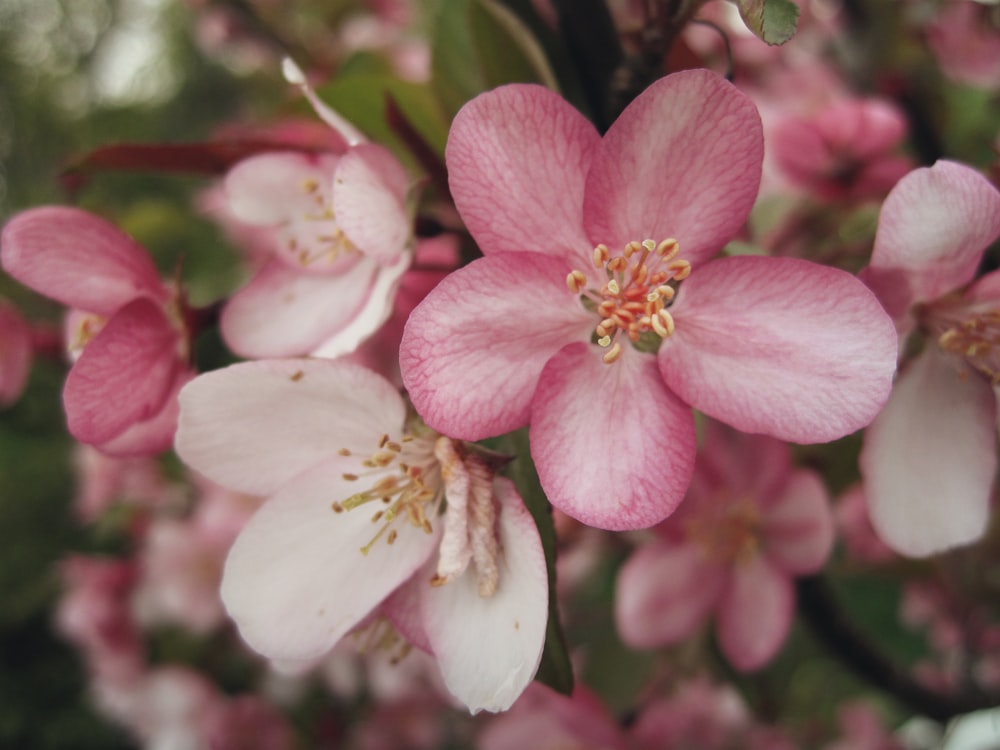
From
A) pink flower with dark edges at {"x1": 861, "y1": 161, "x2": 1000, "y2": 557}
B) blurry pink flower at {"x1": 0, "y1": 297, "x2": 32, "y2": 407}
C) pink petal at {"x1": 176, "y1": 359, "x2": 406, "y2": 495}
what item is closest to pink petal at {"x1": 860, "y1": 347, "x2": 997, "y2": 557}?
pink flower with dark edges at {"x1": 861, "y1": 161, "x2": 1000, "y2": 557}

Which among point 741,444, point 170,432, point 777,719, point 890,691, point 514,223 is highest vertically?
point 514,223

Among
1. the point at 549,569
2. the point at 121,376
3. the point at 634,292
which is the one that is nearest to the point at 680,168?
the point at 634,292

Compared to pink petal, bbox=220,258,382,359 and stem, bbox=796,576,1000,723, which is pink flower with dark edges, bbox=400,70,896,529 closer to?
pink petal, bbox=220,258,382,359

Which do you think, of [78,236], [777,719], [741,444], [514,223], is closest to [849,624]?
[741,444]

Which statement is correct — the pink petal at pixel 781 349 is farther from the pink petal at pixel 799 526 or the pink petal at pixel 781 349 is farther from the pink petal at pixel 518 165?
the pink petal at pixel 799 526

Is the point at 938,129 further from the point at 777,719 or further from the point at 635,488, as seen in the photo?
the point at 635,488

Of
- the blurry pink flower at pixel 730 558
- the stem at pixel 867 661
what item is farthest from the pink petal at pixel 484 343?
the stem at pixel 867 661
